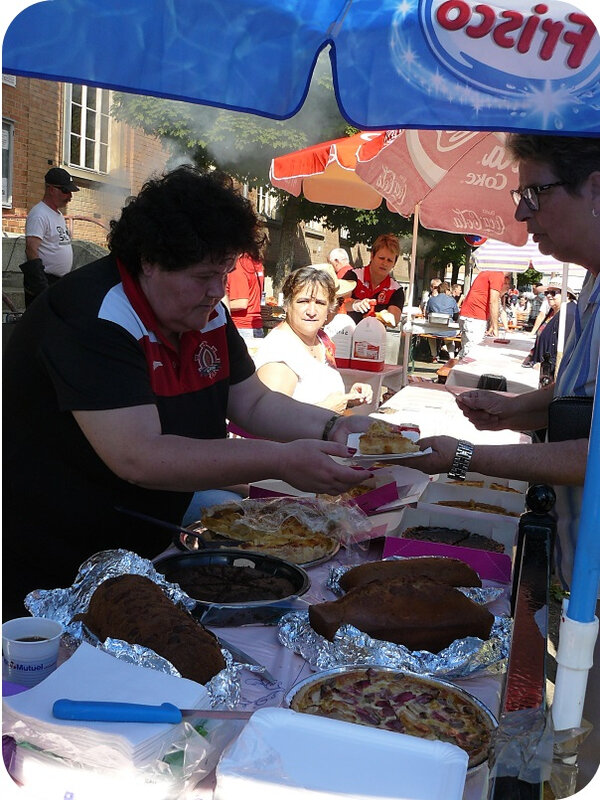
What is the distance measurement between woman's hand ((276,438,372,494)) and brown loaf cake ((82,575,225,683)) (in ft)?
2.25

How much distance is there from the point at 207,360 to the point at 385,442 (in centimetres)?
68

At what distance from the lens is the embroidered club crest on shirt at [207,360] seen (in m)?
2.53

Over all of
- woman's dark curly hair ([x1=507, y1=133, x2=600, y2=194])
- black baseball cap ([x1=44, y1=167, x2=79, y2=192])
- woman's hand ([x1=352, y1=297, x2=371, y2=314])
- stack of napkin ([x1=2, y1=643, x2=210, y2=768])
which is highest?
black baseball cap ([x1=44, y1=167, x2=79, y2=192])

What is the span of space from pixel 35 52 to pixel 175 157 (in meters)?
16.9

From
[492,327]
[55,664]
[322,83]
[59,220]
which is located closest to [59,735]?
[55,664]

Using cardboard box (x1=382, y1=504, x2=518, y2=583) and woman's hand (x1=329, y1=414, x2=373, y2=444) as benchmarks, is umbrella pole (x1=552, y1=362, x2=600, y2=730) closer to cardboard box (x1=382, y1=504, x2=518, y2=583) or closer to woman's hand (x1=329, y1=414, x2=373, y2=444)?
cardboard box (x1=382, y1=504, x2=518, y2=583)

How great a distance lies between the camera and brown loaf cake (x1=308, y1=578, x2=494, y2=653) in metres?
1.60

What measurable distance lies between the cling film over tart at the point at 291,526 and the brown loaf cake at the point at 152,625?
25.1 inches

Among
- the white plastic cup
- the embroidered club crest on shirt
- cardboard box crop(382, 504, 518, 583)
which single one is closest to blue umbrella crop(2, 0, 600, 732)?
the embroidered club crest on shirt

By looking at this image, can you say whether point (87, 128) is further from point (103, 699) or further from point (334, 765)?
point (334, 765)

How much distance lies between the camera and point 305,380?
4922 mm

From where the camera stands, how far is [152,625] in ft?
4.70

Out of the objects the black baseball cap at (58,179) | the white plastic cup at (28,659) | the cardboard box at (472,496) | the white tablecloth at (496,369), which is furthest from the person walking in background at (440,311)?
the white plastic cup at (28,659)

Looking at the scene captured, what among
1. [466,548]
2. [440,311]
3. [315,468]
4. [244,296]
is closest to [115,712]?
[315,468]
